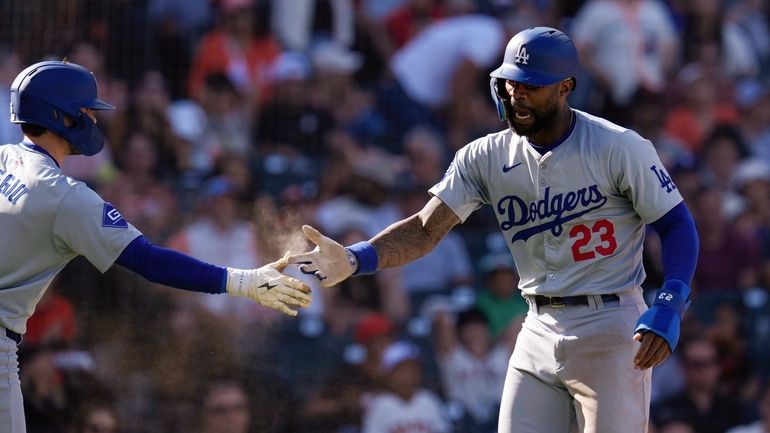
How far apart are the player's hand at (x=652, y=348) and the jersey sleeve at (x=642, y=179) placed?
1.63ft

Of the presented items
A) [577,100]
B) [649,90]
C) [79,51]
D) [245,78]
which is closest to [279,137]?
[245,78]

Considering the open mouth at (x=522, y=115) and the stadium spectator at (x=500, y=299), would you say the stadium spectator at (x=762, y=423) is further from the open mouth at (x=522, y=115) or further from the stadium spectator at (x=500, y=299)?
the open mouth at (x=522, y=115)

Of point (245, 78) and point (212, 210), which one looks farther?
point (245, 78)

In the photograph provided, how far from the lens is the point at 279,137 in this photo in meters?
9.80

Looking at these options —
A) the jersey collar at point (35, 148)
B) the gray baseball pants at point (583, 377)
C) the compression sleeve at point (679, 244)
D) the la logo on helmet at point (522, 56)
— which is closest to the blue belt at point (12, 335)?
the jersey collar at point (35, 148)

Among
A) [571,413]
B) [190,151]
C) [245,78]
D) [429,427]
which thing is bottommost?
[429,427]

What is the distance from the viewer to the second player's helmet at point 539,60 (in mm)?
4715

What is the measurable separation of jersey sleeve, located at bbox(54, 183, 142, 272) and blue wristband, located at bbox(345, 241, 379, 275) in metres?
0.95

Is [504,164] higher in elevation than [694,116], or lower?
lower

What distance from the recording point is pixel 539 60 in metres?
4.72

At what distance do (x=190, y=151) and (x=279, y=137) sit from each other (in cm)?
71

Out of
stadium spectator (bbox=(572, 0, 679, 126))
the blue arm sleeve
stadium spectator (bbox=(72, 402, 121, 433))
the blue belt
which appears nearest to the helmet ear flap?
the blue arm sleeve

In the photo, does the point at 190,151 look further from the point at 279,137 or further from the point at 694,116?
the point at 694,116

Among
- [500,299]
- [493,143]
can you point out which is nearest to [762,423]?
[500,299]
